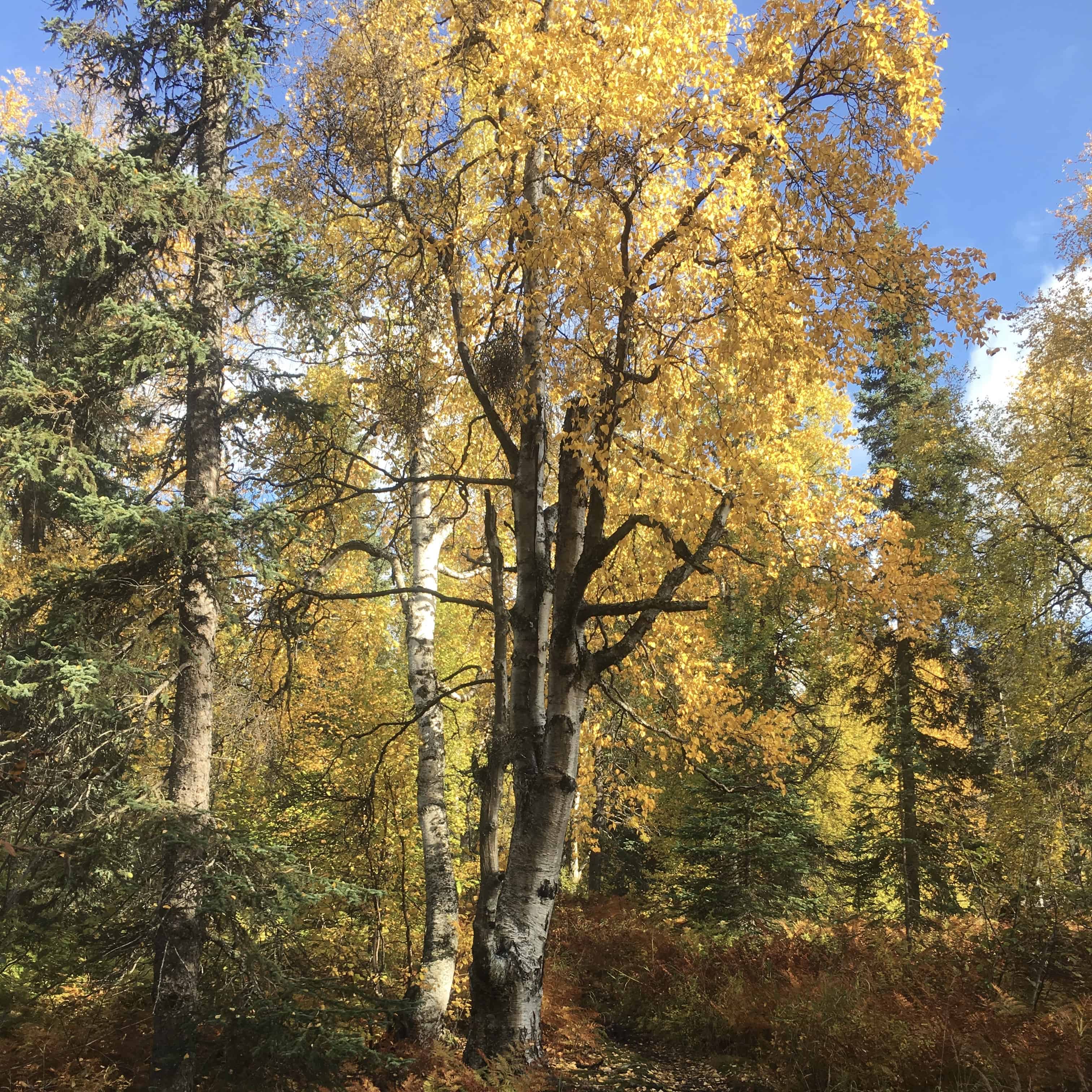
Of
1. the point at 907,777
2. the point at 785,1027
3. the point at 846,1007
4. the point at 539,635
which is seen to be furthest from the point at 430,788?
the point at 907,777

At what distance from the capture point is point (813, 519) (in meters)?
7.21

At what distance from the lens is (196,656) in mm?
6891

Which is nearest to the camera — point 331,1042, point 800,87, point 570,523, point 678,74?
point 331,1042

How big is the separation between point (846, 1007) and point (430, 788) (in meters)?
4.40

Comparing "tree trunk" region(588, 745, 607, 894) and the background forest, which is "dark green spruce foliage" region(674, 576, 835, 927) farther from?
"tree trunk" region(588, 745, 607, 894)

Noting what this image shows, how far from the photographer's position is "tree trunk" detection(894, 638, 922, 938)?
38.5ft

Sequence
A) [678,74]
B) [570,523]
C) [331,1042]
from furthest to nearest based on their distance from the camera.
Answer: [570,523], [678,74], [331,1042]

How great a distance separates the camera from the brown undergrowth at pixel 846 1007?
5.15 metres

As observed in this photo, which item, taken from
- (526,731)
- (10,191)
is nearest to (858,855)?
(526,731)

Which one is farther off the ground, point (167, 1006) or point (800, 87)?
point (800, 87)

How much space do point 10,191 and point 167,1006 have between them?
701 centimetres

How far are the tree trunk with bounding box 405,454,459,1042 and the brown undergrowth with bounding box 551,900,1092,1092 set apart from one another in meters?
3.02

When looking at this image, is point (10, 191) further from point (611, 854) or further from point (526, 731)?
point (611, 854)

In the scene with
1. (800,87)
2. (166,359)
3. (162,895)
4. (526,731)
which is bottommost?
(162,895)
